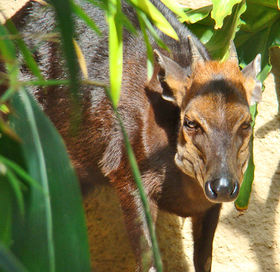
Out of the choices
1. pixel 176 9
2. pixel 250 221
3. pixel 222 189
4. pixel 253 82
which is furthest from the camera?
pixel 250 221

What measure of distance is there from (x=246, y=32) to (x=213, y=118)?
1.41 m

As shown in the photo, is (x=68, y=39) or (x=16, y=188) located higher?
(x=68, y=39)

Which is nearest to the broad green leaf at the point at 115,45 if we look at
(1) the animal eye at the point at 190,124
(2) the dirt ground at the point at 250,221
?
(1) the animal eye at the point at 190,124

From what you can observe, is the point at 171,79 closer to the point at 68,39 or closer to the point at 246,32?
the point at 246,32

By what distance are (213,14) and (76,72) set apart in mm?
2496

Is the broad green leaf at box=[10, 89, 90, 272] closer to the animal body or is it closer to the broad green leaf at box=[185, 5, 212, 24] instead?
the animal body

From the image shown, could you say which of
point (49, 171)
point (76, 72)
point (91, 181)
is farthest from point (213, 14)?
point (76, 72)

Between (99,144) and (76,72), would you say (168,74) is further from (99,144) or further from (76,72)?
(76,72)

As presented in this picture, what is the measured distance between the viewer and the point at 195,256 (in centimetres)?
370

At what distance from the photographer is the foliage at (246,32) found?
3895 mm

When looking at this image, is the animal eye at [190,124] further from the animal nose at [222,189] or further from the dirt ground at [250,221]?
the dirt ground at [250,221]

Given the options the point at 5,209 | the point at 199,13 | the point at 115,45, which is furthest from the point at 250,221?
the point at 5,209

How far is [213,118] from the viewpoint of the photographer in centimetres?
299

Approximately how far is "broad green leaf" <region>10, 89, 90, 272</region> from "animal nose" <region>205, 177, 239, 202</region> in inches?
55.2
